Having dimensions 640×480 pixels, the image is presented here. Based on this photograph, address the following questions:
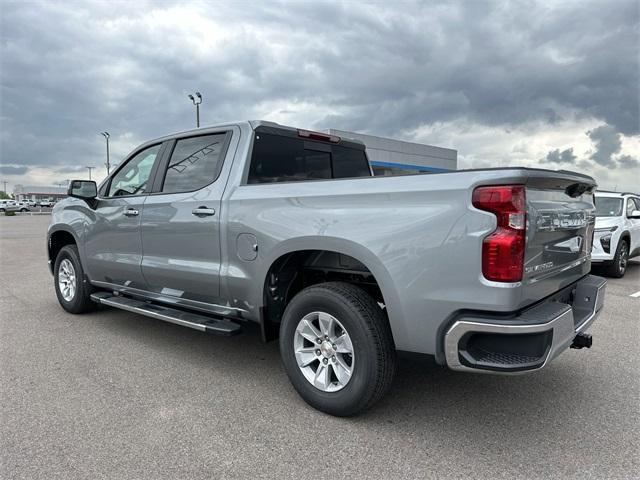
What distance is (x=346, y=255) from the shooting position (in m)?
3.16

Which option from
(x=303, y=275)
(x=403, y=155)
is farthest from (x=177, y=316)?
(x=403, y=155)

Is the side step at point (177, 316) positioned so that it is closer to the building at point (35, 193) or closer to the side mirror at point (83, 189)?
the side mirror at point (83, 189)

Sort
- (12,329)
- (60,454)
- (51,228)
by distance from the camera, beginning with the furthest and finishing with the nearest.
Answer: (51,228)
(12,329)
(60,454)

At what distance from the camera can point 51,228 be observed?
5.85 metres

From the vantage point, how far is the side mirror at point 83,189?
5.02 metres

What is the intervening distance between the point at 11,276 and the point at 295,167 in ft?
23.4

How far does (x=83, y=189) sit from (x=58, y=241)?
1.45 m

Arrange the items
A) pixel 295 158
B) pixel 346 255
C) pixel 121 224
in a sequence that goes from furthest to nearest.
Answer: pixel 121 224 < pixel 295 158 < pixel 346 255

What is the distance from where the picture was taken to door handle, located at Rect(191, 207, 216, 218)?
12.2ft

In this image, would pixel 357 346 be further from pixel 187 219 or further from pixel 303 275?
pixel 187 219

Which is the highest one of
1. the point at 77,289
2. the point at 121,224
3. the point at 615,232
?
the point at 121,224

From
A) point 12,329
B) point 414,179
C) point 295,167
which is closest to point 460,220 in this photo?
point 414,179

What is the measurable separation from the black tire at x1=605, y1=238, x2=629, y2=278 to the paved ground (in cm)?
481

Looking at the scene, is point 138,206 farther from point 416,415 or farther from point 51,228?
point 416,415
